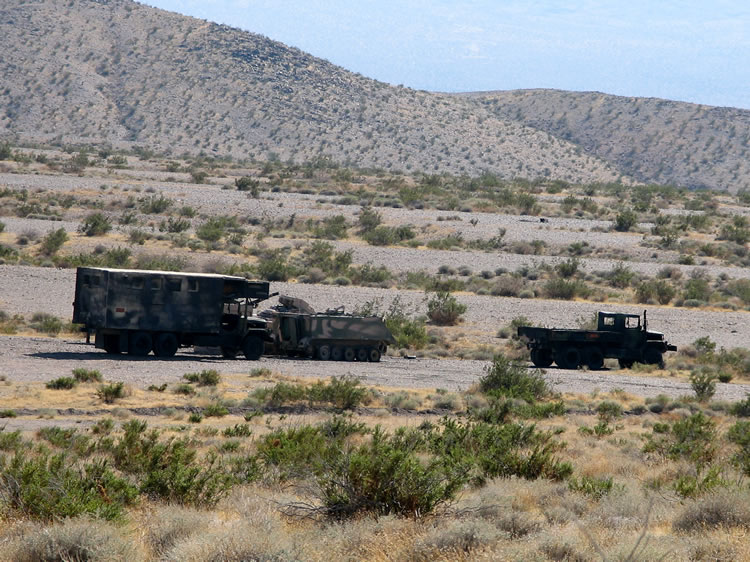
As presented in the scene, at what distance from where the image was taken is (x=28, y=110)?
111625 mm

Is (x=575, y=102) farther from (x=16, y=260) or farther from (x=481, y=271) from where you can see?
(x=16, y=260)

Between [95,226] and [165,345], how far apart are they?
933 inches

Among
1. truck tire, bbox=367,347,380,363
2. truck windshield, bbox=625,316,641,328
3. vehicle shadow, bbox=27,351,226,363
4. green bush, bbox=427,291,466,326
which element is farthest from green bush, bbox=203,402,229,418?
green bush, bbox=427,291,466,326

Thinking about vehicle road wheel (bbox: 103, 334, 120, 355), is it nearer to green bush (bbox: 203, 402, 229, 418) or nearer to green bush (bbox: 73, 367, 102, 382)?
green bush (bbox: 73, 367, 102, 382)

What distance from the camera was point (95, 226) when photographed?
53.3 meters

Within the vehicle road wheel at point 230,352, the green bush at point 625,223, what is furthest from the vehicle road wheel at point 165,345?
the green bush at point 625,223

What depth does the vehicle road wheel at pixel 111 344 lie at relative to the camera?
1223 inches

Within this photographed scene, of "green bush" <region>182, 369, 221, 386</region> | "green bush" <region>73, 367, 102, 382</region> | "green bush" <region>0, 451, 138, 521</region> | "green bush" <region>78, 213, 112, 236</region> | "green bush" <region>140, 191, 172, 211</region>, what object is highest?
"green bush" <region>140, 191, 172, 211</region>

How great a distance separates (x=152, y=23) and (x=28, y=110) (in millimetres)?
27475

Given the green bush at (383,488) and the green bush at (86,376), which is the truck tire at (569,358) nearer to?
the green bush at (86,376)

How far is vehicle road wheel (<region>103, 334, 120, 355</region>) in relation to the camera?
31062 mm

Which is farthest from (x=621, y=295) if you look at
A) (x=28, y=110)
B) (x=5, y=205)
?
(x=28, y=110)

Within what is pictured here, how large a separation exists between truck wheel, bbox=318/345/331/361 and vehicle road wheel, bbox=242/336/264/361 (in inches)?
75.8

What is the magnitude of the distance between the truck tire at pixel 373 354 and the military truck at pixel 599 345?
16.0 ft
